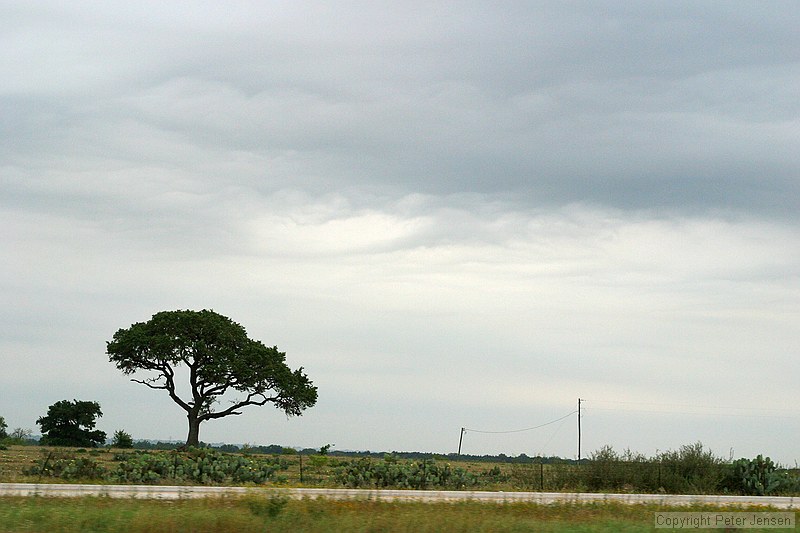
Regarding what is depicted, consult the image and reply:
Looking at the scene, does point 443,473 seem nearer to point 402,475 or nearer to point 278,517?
point 402,475

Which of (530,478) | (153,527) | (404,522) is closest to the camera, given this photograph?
(153,527)

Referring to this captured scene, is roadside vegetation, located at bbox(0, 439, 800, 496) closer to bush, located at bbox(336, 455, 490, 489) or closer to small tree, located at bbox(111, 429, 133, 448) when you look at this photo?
bush, located at bbox(336, 455, 490, 489)

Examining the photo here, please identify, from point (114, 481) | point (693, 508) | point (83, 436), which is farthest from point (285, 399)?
point (693, 508)

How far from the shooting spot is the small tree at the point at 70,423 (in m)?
75.9

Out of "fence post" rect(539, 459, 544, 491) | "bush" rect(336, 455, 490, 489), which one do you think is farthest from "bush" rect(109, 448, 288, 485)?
"fence post" rect(539, 459, 544, 491)

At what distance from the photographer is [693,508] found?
27.0m

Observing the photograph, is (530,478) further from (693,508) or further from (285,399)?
(285,399)

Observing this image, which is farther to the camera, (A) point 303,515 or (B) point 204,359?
(B) point 204,359

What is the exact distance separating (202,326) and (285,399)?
26.3ft
